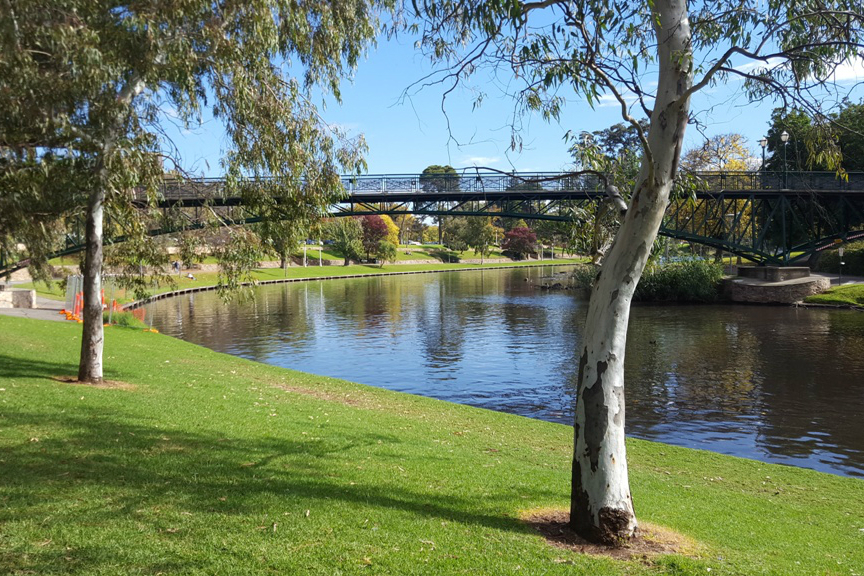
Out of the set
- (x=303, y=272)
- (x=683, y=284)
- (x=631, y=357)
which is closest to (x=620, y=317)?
(x=631, y=357)

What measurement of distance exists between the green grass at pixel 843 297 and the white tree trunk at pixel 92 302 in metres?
40.3

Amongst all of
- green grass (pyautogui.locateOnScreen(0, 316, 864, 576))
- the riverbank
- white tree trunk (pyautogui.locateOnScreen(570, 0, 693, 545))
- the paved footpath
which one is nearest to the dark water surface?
green grass (pyautogui.locateOnScreen(0, 316, 864, 576))

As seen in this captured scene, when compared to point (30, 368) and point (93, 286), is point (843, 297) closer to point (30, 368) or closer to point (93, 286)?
point (93, 286)

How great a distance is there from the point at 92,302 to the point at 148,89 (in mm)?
4131

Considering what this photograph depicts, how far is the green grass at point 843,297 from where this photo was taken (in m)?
40.1

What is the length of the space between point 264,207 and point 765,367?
17.7 meters

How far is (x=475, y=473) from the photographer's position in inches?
363

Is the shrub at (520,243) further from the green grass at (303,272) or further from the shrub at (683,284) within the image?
the shrub at (683,284)

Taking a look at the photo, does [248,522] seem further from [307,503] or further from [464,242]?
[464,242]

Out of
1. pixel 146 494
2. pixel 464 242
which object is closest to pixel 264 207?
pixel 146 494

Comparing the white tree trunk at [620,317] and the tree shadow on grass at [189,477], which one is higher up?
the white tree trunk at [620,317]

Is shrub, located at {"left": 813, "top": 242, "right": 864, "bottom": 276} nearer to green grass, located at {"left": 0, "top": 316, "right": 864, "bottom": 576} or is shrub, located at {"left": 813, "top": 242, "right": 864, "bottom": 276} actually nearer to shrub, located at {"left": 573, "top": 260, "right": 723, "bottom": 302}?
shrub, located at {"left": 573, "top": 260, "right": 723, "bottom": 302}

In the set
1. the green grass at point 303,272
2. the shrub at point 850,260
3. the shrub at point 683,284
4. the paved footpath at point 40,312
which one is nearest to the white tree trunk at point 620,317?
the paved footpath at point 40,312

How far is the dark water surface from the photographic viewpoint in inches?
612
